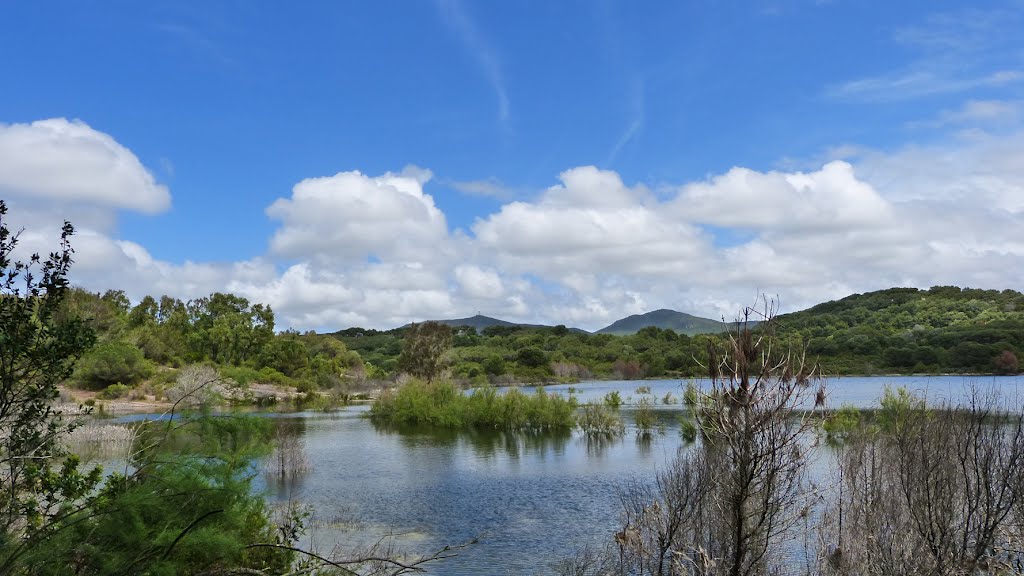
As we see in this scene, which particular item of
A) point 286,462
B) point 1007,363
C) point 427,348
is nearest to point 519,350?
point 427,348

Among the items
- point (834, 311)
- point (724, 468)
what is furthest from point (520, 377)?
point (724, 468)

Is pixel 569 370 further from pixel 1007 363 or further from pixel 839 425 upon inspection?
pixel 839 425

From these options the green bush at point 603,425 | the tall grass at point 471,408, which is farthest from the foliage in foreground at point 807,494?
the tall grass at point 471,408

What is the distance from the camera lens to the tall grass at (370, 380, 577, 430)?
144ft

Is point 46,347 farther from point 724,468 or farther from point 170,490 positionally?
point 724,468

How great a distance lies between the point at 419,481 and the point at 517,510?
19.5 ft

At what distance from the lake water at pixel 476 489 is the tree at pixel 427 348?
26121 mm

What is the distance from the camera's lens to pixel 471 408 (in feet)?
153

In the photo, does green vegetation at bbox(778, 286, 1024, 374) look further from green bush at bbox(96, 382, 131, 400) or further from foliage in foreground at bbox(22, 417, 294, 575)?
foliage in foreground at bbox(22, 417, 294, 575)

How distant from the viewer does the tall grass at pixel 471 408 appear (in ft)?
144

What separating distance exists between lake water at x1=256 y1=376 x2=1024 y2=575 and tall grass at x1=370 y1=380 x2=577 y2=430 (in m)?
2.91

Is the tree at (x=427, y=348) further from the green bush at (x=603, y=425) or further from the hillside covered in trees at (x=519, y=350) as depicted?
the green bush at (x=603, y=425)

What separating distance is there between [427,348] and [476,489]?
146 ft

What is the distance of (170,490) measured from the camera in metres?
6.12
